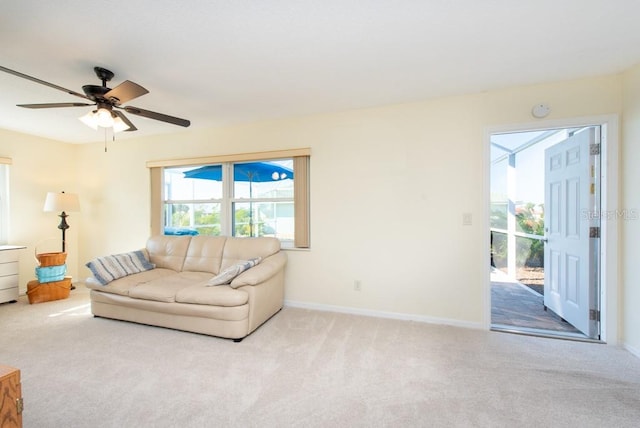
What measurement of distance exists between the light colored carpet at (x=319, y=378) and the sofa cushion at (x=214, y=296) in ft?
1.17

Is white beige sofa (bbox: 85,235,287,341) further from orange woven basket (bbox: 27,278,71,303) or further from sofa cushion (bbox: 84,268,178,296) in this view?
orange woven basket (bbox: 27,278,71,303)

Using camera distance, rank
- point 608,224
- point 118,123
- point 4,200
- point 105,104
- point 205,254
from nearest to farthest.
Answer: point 105,104 → point 118,123 → point 608,224 → point 205,254 → point 4,200

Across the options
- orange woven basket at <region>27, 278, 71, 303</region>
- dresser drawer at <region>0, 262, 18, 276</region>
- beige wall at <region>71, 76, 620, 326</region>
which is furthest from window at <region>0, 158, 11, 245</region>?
beige wall at <region>71, 76, 620, 326</region>

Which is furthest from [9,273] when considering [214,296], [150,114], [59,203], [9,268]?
[150,114]

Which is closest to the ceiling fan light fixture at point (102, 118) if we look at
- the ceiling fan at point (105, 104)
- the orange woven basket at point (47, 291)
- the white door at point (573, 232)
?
the ceiling fan at point (105, 104)

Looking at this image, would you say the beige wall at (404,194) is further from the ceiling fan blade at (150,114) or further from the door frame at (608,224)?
the ceiling fan blade at (150,114)

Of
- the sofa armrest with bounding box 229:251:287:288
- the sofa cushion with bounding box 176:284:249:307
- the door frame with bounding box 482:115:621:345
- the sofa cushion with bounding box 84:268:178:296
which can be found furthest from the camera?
the sofa cushion with bounding box 84:268:178:296

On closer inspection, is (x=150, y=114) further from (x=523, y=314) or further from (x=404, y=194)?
(x=523, y=314)

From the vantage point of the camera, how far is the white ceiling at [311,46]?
161cm

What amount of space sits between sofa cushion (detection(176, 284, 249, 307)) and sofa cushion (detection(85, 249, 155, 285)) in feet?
3.27

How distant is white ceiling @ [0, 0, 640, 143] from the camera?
5.27 ft

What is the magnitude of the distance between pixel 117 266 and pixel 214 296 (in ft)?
4.94

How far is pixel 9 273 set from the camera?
362cm

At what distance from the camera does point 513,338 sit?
2568mm
